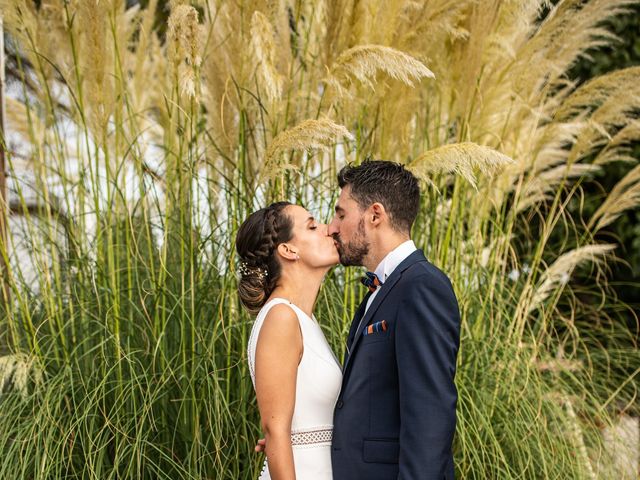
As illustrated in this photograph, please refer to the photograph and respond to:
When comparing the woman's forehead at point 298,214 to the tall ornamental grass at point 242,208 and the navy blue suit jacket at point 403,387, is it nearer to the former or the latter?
the tall ornamental grass at point 242,208

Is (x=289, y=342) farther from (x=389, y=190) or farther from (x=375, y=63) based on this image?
(x=375, y=63)

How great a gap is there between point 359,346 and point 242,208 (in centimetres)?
142

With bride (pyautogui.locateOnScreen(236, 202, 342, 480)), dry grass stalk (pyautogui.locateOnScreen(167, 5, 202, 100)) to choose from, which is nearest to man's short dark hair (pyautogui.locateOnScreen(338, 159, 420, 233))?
bride (pyautogui.locateOnScreen(236, 202, 342, 480))

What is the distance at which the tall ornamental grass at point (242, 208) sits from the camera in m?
3.23

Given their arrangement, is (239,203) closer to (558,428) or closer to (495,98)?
(495,98)

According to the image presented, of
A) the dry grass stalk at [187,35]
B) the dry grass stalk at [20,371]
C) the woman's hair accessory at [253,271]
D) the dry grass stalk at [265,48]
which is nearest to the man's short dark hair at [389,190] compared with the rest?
the woman's hair accessory at [253,271]

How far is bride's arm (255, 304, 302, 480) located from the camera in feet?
8.18

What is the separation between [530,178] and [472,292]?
2.56 feet

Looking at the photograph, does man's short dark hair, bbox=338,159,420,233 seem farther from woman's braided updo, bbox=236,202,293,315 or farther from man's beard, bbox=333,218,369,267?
woman's braided updo, bbox=236,202,293,315

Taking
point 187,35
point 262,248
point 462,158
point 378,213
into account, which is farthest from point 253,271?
→ point 187,35

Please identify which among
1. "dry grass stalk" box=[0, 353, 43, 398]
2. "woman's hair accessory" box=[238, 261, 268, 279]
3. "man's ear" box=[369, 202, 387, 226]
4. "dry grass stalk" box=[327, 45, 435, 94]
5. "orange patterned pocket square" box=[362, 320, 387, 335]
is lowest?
"dry grass stalk" box=[0, 353, 43, 398]

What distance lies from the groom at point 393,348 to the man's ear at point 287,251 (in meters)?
0.14

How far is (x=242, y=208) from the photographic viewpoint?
3.79 meters

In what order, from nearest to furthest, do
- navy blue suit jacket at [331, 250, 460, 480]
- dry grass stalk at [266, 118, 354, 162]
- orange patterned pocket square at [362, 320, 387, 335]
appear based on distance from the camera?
navy blue suit jacket at [331, 250, 460, 480]
orange patterned pocket square at [362, 320, 387, 335]
dry grass stalk at [266, 118, 354, 162]
